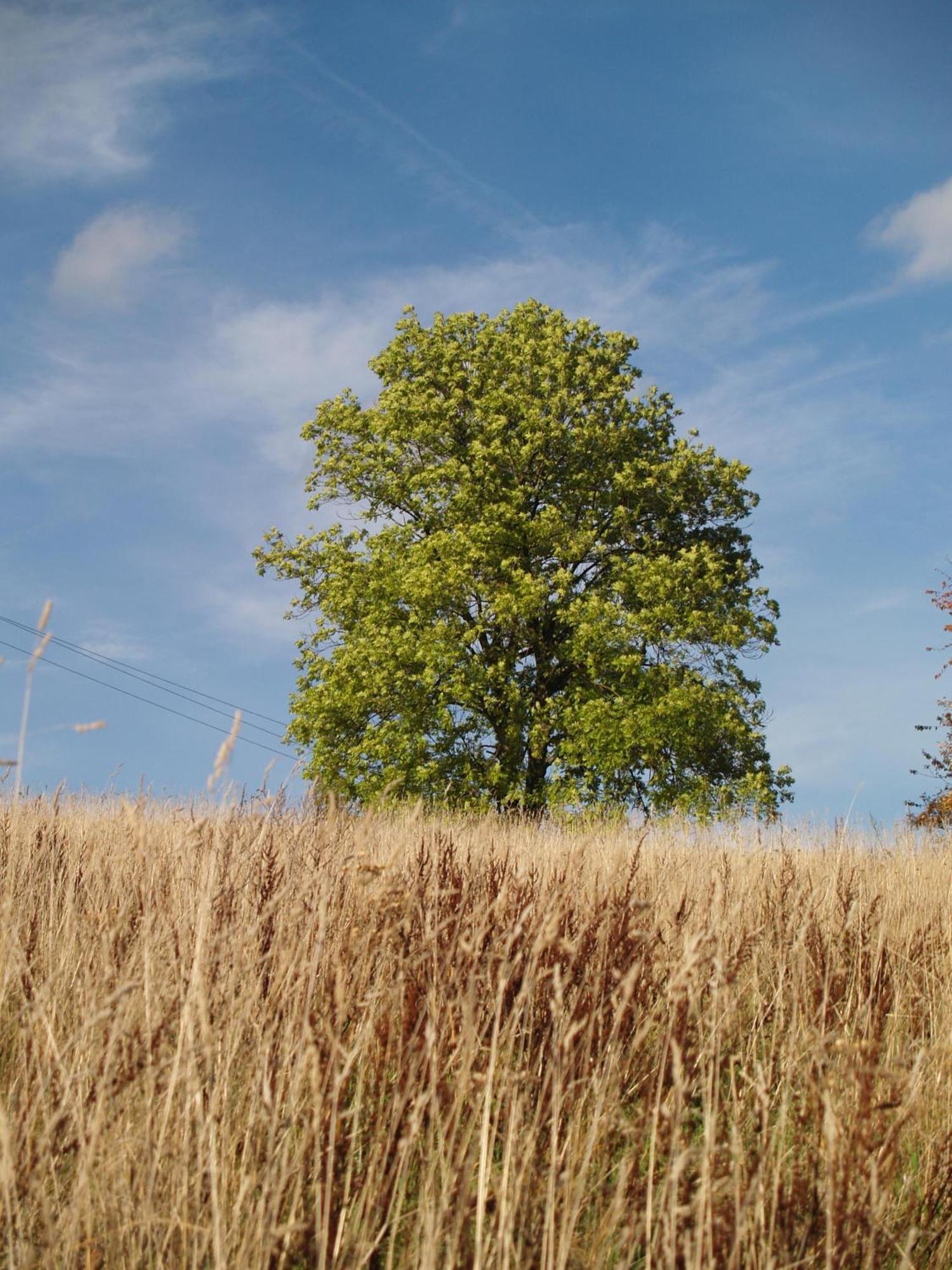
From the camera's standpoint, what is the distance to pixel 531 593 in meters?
18.7

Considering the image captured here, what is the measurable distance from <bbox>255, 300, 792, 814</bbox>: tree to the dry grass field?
12433 millimetres

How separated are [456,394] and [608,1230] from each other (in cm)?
2045

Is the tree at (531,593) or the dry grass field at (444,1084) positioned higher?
the tree at (531,593)

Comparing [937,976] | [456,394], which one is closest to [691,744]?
[456,394]

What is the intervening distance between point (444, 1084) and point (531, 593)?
15.6 m

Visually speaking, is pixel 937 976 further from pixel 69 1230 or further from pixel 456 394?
pixel 456 394

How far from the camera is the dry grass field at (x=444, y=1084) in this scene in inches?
100

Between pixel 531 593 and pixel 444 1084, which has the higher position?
pixel 531 593

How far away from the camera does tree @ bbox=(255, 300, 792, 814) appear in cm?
1905

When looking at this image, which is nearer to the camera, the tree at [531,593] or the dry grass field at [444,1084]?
the dry grass field at [444,1084]

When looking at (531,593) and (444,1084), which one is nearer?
(444,1084)

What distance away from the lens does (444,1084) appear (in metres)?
3.30

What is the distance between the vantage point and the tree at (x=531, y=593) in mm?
19047

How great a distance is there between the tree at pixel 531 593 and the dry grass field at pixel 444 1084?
12.4 metres
